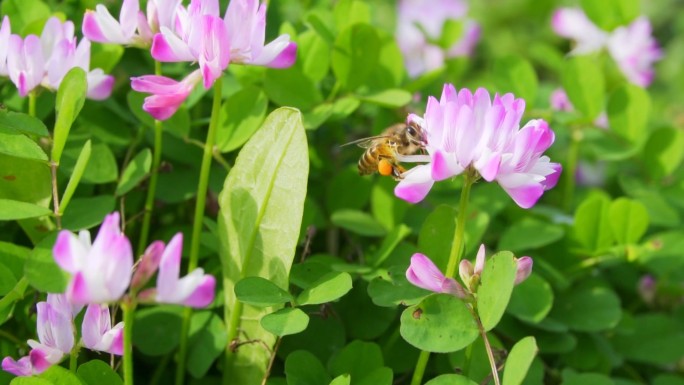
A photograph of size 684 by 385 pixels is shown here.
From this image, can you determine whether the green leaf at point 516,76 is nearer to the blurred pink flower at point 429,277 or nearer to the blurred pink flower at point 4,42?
the blurred pink flower at point 429,277

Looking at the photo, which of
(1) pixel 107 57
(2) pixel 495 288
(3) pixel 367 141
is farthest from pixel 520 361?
(1) pixel 107 57

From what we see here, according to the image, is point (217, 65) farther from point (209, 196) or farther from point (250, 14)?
point (209, 196)

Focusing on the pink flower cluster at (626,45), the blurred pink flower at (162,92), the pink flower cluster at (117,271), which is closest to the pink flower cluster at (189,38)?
the blurred pink flower at (162,92)

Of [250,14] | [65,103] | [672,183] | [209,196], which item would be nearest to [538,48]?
[672,183]

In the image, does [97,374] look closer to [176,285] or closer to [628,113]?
[176,285]

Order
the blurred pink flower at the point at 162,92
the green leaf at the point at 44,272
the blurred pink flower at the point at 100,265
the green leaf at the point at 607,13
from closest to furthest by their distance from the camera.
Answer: the blurred pink flower at the point at 100,265
the green leaf at the point at 44,272
the blurred pink flower at the point at 162,92
the green leaf at the point at 607,13

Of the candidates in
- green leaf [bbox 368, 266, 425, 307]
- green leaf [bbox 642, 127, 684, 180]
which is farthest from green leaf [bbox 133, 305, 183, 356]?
green leaf [bbox 642, 127, 684, 180]
